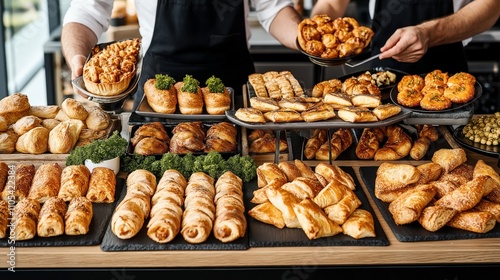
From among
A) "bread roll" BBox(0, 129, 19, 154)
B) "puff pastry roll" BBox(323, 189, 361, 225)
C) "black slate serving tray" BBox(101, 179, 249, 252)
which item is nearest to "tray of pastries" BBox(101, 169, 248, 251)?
"black slate serving tray" BBox(101, 179, 249, 252)

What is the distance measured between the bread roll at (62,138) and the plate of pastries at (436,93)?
5.21ft

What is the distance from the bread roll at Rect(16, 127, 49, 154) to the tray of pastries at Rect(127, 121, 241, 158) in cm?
40

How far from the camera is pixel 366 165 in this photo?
3328 mm

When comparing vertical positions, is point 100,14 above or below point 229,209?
above

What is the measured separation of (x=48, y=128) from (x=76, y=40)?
88cm

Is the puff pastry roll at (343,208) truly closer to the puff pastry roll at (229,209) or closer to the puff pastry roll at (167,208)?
the puff pastry roll at (229,209)

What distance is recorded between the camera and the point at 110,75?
334 cm

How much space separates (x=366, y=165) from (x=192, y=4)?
1.66 metres

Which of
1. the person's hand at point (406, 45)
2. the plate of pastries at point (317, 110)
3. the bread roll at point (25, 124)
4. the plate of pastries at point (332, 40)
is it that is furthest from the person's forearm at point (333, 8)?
the bread roll at point (25, 124)

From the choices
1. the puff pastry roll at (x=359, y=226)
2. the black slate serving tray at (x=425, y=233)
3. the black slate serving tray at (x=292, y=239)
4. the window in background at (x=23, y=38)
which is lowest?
the window in background at (x=23, y=38)

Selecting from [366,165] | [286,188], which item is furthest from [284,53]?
[286,188]

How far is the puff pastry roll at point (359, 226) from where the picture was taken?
2.63 metres

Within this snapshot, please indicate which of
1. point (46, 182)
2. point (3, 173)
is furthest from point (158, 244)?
point (3, 173)

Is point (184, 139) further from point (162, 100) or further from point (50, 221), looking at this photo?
point (50, 221)
